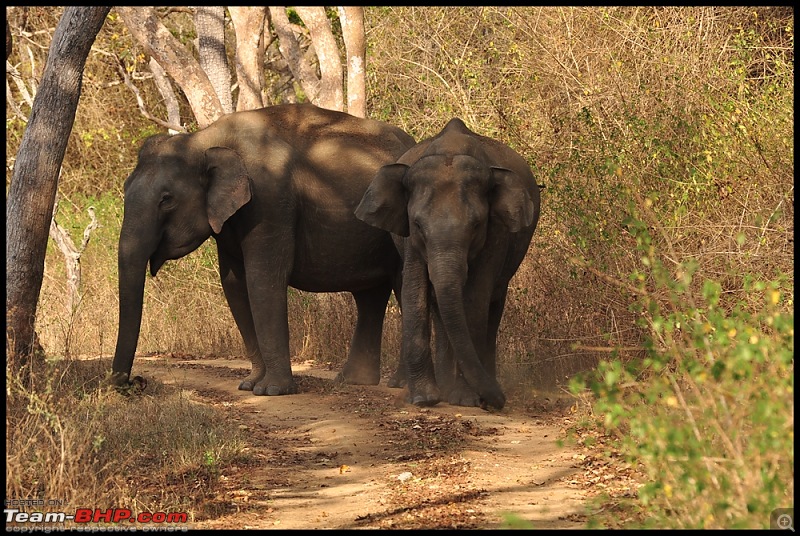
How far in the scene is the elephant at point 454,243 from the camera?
1002cm

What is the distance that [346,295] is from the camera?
599 inches

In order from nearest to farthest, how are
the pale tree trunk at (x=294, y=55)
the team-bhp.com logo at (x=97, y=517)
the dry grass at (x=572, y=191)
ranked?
the team-bhp.com logo at (x=97, y=517), the dry grass at (x=572, y=191), the pale tree trunk at (x=294, y=55)

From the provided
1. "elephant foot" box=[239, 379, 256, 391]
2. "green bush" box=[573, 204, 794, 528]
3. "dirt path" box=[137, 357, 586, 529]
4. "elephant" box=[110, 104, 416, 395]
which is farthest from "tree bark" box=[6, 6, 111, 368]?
"green bush" box=[573, 204, 794, 528]

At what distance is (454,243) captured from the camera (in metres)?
9.97

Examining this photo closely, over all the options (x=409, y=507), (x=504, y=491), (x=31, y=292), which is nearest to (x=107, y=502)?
(x=409, y=507)

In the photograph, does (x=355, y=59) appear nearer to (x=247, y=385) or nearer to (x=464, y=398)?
(x=247, y=385)

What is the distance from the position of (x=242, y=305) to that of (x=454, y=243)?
334cm

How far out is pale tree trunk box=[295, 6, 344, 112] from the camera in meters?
16.5

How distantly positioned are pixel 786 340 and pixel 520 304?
7.06 meters

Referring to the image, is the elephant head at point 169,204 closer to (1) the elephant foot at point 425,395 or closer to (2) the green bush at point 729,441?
(1) the elephant foot at point 425,395

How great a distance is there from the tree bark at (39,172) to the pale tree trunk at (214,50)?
237 inches

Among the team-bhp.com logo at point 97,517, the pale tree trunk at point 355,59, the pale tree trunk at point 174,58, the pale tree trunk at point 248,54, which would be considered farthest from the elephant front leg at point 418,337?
the pale tree trunk at point 248,54

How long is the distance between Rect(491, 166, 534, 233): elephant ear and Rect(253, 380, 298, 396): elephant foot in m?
2.75

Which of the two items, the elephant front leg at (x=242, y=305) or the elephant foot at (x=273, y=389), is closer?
the elephant foot at (x=273, y=389)
